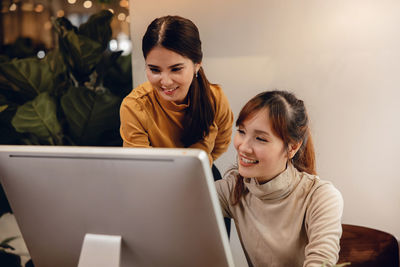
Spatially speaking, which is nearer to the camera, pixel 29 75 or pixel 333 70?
pixel 333 70

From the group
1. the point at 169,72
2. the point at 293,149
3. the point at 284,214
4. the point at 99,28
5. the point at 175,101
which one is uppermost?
the point at 99,28

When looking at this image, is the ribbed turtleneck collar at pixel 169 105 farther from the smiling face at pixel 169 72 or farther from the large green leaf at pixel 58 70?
the large green leaf at pixel 58 70

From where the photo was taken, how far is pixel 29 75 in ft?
6.75

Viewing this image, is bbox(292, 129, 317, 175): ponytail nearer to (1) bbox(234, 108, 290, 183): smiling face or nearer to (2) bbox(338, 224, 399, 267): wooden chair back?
(1) bbox(234, 108, 290, 183): smiling face

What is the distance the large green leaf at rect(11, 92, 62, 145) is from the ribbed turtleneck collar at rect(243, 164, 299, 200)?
3.68ft

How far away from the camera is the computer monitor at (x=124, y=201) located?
0.77 meters

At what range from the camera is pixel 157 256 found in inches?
34.8

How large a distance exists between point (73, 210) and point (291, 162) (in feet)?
2.76

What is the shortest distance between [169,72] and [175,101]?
145 mm

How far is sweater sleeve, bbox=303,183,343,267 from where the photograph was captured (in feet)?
3.80

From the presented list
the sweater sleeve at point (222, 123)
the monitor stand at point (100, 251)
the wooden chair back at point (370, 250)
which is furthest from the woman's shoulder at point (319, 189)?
the monitor stand at point (100, 251)

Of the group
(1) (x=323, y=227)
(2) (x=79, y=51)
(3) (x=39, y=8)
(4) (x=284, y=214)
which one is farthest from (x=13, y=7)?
(1) (x=323, y=227)

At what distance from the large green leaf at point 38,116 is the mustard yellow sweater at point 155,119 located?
0.56 meters

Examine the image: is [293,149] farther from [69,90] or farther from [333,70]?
[69,90]
